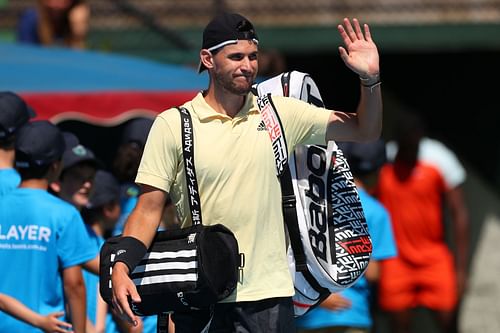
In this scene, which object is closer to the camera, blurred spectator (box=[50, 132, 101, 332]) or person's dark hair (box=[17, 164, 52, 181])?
person's dark hair (box=[17, 164, 52, 181])

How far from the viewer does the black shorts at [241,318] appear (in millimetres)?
5109

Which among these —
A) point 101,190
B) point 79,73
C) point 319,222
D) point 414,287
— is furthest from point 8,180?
point 414,287

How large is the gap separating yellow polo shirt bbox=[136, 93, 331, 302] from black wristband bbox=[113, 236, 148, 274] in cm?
24

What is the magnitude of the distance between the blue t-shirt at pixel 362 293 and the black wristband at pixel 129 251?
93.3 inches

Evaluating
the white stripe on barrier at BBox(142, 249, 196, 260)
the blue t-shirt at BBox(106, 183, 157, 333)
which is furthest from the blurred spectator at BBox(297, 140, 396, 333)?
the white stripe on barrier at BBox(142, 249, 196, 260)

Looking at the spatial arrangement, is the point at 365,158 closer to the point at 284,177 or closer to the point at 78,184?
the point at 78,184

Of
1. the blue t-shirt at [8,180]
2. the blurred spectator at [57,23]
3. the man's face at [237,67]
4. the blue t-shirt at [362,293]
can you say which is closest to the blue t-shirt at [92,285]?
the blue t-shirt at [8,180]

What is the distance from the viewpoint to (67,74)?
8.77 metres

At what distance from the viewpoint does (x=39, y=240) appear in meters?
5.93

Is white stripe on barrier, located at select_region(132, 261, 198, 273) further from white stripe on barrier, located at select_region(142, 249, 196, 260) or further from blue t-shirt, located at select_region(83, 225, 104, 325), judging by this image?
blue t-shirt, located at select_region(83, 225, 104, 325)

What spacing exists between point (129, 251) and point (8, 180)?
1504 mm

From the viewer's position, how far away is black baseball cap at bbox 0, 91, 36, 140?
630 centimetres

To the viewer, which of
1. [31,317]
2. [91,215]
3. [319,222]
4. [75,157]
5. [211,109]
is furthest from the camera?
[91,215]

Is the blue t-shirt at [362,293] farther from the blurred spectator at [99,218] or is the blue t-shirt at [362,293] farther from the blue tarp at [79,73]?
the blue tarp at [79,73]
